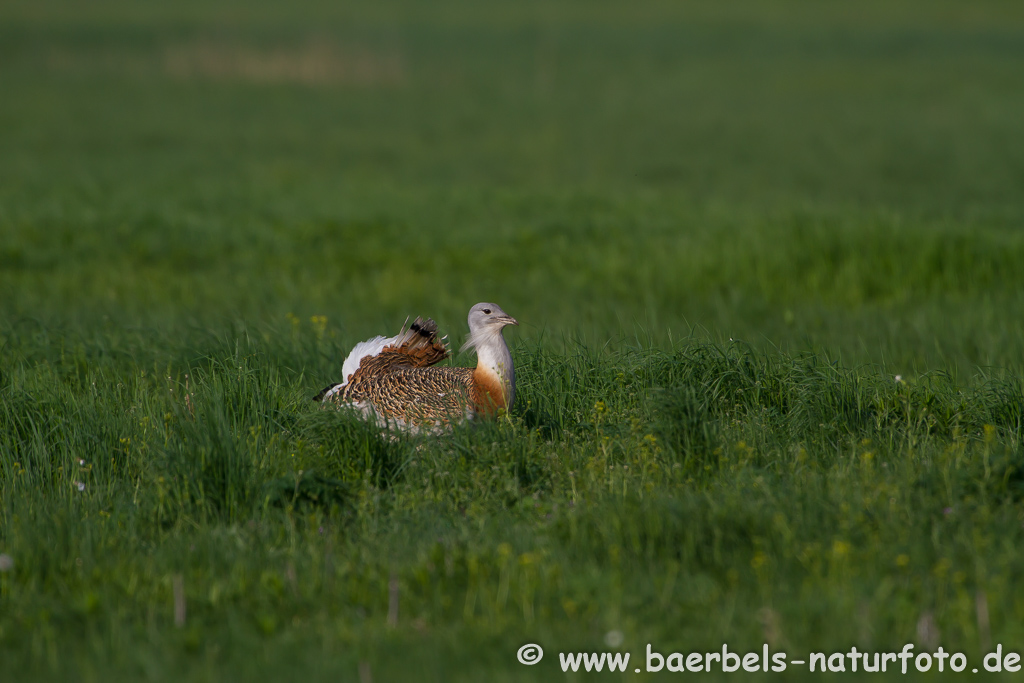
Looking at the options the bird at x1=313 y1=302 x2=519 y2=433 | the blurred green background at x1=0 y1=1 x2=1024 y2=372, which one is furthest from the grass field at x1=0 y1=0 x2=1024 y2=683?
the bird at x1=313 y1=302 x2=519 y2=433

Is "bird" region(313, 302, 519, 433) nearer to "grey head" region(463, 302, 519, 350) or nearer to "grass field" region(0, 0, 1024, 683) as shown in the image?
"grey head" region(463, 302, 519, 350)

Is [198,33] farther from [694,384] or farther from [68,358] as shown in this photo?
[694,384]

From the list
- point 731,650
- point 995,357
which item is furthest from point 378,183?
point 731,650

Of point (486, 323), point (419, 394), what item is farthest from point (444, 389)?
point (486, 323)

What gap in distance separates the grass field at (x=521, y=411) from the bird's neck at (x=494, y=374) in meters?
0.30

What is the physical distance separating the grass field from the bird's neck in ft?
0.98

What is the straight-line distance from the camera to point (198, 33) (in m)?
44.9

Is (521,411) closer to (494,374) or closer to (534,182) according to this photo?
(494,374)

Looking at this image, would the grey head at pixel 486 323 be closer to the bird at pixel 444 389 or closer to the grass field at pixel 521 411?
the bird at pixel 444 389

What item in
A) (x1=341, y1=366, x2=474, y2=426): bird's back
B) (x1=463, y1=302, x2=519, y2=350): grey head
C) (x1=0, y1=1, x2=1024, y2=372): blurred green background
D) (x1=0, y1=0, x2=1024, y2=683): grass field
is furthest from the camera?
(x1=0, y1=1, x2=1024, y2=372): blurred green background

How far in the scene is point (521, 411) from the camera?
5867mm

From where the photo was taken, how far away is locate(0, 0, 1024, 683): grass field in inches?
140

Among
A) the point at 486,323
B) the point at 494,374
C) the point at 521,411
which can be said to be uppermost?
the point at 486,323

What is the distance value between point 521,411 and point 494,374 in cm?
40
